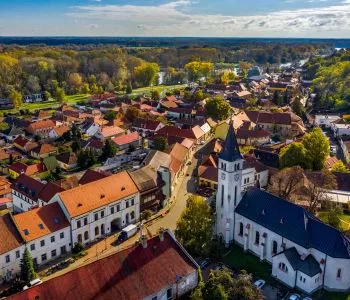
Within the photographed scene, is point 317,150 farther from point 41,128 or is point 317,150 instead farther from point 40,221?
point 41,128

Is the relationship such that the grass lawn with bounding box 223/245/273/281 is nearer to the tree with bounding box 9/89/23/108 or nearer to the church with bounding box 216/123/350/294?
the church with bounding box 216/123/350/294

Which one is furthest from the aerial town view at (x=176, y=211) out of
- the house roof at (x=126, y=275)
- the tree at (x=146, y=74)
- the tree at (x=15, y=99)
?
the tree at (x=146, y=74)

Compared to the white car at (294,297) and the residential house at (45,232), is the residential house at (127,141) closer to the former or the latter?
the residential house at (45,232)

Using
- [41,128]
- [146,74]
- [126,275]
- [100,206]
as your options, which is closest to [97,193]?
[100,206]

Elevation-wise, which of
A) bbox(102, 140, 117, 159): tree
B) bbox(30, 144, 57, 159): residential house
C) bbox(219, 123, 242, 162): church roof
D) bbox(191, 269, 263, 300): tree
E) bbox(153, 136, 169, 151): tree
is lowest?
bbox(30, 144, 57, 159): residential house

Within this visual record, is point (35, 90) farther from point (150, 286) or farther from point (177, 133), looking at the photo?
point (150, 286)

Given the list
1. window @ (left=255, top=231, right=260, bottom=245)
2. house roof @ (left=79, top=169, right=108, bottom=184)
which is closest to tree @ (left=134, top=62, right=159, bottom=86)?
house roof @ (left=79, top=169, right=108, bottom=184)
